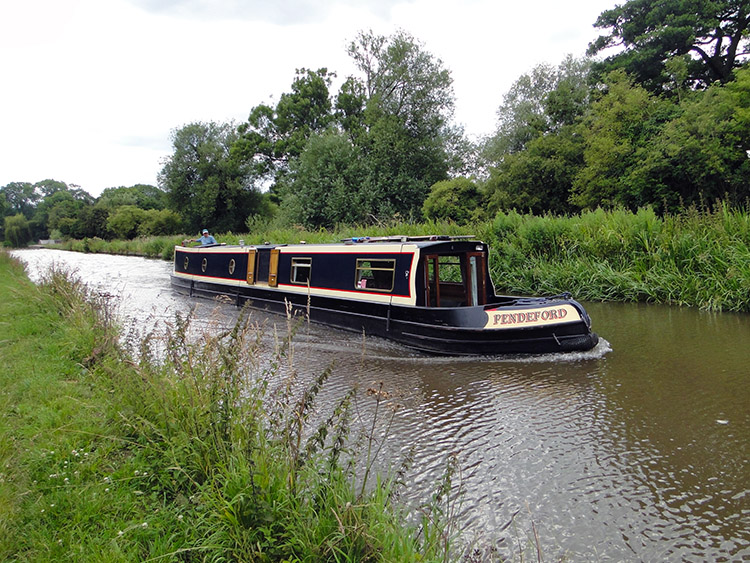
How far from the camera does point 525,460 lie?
4.20 meters

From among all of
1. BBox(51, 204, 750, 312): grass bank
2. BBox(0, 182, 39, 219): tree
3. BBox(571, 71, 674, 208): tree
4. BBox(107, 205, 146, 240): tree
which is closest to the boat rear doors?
BBox(51, 204, 750, 312): grass bank

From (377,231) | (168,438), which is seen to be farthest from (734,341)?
(377,231)

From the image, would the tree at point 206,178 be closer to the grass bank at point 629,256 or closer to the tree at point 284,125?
the tree at point 284,125

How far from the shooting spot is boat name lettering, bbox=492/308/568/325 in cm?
716

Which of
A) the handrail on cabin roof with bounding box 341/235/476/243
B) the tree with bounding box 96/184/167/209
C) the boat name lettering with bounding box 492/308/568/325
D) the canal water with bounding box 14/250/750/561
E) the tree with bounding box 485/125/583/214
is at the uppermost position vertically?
the tree with bounding box 96/184/167/209

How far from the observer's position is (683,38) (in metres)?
21.0

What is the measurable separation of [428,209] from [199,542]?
2088 centimetres

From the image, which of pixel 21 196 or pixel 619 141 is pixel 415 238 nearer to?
pixel 619 141

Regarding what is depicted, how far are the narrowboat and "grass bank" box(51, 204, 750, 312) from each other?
12.6 feet

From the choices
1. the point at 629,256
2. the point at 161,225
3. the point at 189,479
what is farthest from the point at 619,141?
the point at 161,225

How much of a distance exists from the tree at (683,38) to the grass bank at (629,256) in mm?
11386

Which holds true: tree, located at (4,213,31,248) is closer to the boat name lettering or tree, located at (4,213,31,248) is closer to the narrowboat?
the narrowboat

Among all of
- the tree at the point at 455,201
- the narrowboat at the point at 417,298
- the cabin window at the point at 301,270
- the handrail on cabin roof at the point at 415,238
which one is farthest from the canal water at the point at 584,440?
the tree at the point at 455,201

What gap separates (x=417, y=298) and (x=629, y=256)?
6895 millimetres
